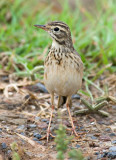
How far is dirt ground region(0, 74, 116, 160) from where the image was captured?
4.21 meters

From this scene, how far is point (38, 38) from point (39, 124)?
111 inches

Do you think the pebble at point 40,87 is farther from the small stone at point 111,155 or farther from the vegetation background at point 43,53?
the small stone at point 111,155

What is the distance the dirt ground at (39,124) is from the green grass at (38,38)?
41 centimetres

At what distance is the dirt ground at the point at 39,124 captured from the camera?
13.8 feet

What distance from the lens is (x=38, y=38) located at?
7516mm

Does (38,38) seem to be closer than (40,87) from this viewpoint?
No

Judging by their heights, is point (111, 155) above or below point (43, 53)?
below

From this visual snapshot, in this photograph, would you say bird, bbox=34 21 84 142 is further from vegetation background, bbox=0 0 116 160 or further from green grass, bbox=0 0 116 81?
green grass, bbox=0 0 116 81

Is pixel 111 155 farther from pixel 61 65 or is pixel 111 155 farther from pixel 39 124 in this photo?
pixel 39 124

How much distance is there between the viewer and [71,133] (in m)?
4.93

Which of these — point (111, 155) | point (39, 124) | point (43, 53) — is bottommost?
point (111, 155)

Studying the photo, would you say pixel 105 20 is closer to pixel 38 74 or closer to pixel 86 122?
pixel 38 74

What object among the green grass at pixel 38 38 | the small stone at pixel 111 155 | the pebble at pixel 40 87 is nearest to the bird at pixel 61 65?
the small stone at pixel 111 155

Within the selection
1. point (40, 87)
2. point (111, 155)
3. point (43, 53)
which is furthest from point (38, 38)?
point (111, 155)
